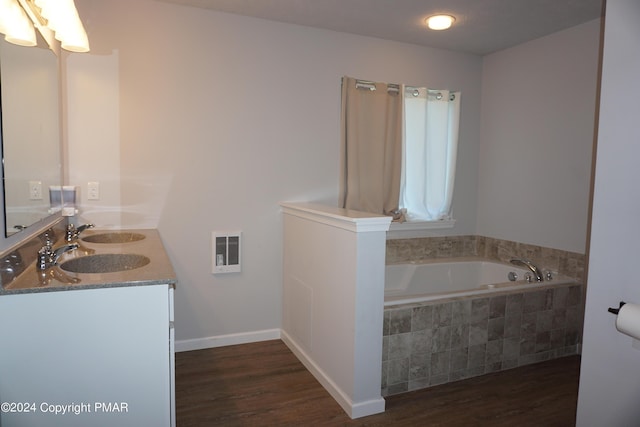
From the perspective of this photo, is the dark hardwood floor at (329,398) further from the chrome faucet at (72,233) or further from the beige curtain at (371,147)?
the beige curtain at (371,147)

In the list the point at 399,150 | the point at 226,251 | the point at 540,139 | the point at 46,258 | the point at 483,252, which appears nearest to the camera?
the point at 46,258

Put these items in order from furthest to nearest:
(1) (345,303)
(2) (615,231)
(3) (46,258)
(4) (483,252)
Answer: (4) (483,252), (1) (345,303), (3) (46,258), (2) (615,231)

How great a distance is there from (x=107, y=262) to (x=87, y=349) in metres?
0.65

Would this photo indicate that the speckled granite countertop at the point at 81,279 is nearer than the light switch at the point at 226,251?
Yes

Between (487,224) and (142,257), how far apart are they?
325cm

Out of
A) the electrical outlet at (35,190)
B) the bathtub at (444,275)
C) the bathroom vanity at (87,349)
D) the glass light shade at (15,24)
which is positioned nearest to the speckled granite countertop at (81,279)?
the bathroom vanity at (87,349)

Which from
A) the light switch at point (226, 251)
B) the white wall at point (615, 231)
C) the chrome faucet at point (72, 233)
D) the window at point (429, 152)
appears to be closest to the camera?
the white wall at point (615, 231)

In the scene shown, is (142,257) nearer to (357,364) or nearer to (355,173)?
(357,364)

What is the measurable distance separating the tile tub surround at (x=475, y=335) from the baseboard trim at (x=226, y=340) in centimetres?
120

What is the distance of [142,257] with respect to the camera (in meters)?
2.12

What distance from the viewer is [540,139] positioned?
360 centimetres

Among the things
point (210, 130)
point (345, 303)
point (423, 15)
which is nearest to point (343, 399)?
point (345, 303)

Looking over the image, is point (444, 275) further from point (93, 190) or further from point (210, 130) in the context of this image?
point (93, 190)

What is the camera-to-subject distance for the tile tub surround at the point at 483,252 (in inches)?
132
